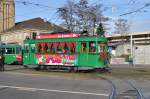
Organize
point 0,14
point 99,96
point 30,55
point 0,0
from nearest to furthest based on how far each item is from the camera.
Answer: point 99,96, point 30,55, point 0,0, point 0,14

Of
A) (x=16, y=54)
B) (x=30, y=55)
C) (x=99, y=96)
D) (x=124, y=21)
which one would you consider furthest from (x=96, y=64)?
(x=124, y=21)

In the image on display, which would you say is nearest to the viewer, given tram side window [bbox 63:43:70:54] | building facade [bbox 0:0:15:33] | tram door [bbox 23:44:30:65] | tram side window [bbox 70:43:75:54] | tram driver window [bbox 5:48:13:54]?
tram side window [bbox 70:43:75:54]

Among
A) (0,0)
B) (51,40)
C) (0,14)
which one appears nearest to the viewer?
(51,40)

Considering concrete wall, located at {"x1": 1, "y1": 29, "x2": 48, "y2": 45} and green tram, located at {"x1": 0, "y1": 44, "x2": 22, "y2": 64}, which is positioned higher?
concrete wall, located at {"x1": 1, "y1": 29, "x2": 48, "y2": 45}

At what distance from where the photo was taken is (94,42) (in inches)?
1256

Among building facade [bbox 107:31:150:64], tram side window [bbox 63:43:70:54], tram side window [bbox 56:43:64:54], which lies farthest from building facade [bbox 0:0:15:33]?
tram side window [bbox 63:43:70:54]

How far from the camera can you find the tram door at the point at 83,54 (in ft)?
106

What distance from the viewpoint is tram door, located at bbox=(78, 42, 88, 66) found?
32.3m

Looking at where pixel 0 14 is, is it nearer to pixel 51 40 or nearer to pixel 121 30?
pixel 121 30

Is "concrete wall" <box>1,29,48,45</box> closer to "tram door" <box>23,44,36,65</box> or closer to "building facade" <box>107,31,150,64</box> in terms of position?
"building facade" <box>107,31,150,64</box>

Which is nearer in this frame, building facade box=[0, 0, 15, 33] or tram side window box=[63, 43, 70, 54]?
tram side window box=[63, 43, 70, 54]

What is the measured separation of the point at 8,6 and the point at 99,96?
96843 mm

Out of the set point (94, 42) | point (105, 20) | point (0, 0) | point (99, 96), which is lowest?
point (99, 96)

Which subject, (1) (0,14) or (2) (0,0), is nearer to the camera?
(2) (0,0)
